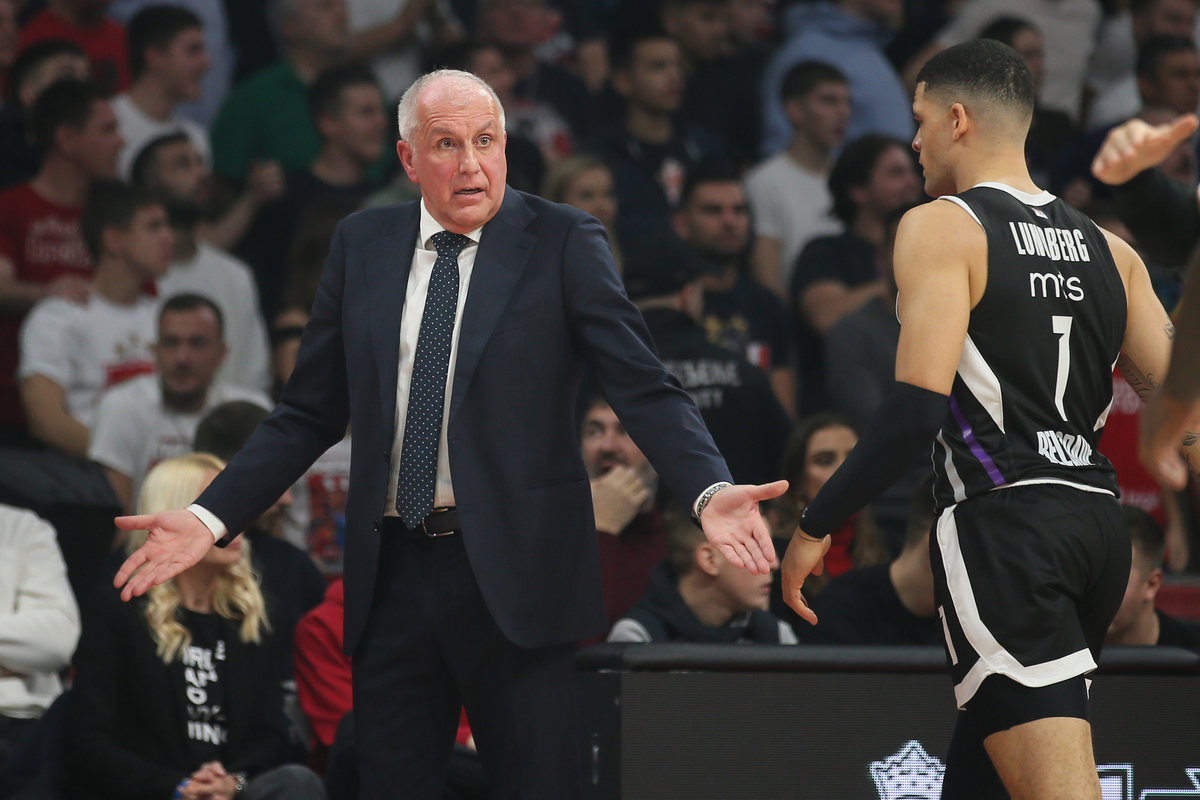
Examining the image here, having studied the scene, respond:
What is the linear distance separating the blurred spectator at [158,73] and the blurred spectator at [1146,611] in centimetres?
510

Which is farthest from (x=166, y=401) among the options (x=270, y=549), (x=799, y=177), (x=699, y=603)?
(x=799, y=177)

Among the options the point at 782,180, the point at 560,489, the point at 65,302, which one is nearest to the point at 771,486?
the point at 560,489

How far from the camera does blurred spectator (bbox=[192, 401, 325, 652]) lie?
493 cm

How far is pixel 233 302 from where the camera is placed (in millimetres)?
7039

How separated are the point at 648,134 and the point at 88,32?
3.06m

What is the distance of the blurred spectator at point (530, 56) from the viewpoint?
850cm

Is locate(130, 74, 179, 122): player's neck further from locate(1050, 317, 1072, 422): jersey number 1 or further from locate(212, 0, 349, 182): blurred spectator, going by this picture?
locate(1050, 317, 1072, 422): jersey number 1

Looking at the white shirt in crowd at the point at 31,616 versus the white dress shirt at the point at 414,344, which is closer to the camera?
the white dress shirt at the point at 414,344

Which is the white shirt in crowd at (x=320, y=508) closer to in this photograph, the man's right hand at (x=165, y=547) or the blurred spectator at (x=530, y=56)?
the man's right hand at (x=165, y=547)

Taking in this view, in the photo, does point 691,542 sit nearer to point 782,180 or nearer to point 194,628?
point 194,628

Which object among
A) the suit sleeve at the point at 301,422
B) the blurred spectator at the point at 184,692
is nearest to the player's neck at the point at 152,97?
the blurred spectator at the point at 184,692

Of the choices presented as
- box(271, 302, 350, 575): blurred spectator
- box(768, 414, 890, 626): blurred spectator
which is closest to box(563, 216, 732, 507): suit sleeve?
box(768, 414, 890, 626): blurred spectator

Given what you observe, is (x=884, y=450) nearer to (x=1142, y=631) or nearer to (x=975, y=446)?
(x=975, y=446)

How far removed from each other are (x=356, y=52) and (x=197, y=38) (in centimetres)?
102
